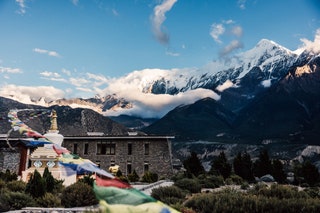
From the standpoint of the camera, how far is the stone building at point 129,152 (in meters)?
41.2

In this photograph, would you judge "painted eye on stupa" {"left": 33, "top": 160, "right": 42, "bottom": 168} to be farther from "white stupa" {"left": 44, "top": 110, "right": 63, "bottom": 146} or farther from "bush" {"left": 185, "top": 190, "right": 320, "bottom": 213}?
"bush" {"left": 185, "top": 190, "right": 320, "bottom": 213}

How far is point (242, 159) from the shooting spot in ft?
128

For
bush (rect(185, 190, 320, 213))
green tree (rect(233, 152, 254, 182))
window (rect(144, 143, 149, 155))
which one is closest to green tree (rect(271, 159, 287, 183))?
green tree (rect(233, 152, 254, 182))

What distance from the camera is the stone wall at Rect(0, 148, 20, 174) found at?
41344mm

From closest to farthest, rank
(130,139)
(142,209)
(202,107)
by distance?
(142,209) → (130,139) → (202,107)

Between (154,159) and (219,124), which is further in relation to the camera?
(219,124)

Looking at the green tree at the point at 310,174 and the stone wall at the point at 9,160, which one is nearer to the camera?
the green tree at the point at 310,174

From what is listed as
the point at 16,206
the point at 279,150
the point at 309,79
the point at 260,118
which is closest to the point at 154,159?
the point at 16,206

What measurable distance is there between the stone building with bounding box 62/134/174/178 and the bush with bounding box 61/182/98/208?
28.7 m

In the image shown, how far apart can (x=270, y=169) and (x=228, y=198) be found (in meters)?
31.9

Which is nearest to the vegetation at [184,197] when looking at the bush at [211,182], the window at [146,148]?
the bush at [211,182]

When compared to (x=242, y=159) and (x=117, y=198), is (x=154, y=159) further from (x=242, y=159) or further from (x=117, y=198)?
(x=117, y=198)

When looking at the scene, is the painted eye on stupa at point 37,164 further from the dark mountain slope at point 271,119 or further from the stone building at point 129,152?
the dark mountain slope at point 271,119

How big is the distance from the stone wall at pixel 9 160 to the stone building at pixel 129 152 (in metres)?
7.16
